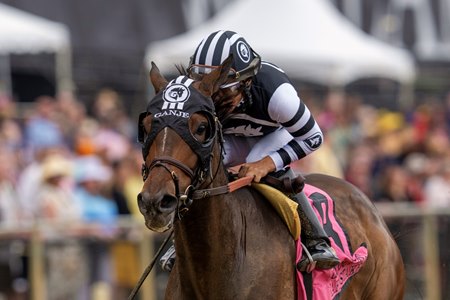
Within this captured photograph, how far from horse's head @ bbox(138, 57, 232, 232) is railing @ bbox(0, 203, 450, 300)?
371 cm

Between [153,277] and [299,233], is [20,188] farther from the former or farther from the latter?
[299,233]

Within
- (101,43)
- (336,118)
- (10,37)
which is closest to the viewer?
(10,37)

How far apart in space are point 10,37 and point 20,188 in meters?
3.26

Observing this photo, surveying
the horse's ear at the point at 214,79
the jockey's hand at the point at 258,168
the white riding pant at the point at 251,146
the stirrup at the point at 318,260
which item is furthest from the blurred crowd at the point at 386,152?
the horse's ear at the point at 214,79

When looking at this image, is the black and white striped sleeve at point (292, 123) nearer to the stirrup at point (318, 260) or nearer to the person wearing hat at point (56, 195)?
the stirrup at point (318, 260)

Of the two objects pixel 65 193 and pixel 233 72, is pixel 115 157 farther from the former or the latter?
pixel 233 72

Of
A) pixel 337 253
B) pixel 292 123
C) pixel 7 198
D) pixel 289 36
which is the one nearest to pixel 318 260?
pixel 337 253

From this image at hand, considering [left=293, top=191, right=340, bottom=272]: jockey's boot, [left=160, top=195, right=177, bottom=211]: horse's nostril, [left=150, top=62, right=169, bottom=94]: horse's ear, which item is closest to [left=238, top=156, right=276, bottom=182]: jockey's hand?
[left=293, top=191, right=340, bottom=272]: jockey's boot

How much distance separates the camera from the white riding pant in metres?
6.93

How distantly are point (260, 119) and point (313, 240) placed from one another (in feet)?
2.52

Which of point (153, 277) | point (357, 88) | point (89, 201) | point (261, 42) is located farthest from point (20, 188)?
point (357, 88)

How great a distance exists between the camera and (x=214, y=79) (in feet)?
19.7

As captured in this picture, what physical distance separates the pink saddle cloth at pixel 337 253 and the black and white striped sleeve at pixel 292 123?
0.48m

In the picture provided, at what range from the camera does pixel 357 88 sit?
72.3 feet
